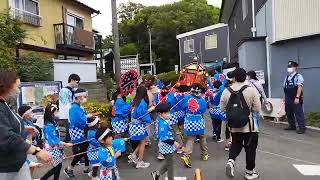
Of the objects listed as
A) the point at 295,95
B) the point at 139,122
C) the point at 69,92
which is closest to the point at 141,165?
the point at 139,122

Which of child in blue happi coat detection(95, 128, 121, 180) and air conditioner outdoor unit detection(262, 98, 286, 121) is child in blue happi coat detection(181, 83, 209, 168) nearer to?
child in blue happi coat detection(95, 128, 121, 180)

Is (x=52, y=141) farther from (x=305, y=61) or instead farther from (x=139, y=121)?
(x=305, y=61)

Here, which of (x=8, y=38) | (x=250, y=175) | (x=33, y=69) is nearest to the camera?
(x=250, y=175)

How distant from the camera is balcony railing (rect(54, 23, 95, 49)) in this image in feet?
68.2

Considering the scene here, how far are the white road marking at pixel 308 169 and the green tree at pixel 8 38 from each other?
8.13 m

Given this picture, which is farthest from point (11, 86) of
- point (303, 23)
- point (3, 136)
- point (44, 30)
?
point (44, 30)

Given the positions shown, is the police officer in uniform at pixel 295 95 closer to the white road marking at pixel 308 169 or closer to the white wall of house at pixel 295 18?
the white wall of house at pixel 295 18

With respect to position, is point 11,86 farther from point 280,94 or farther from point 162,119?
point 280,94

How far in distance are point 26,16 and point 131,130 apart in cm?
1180

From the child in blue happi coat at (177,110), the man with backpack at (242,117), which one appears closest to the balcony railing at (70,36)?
the child in blue happi coat at (177,110)

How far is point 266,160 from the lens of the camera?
852 cm

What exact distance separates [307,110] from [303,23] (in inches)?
107

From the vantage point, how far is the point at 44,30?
19.7m

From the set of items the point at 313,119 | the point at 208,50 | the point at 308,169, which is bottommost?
the point at 308,169
